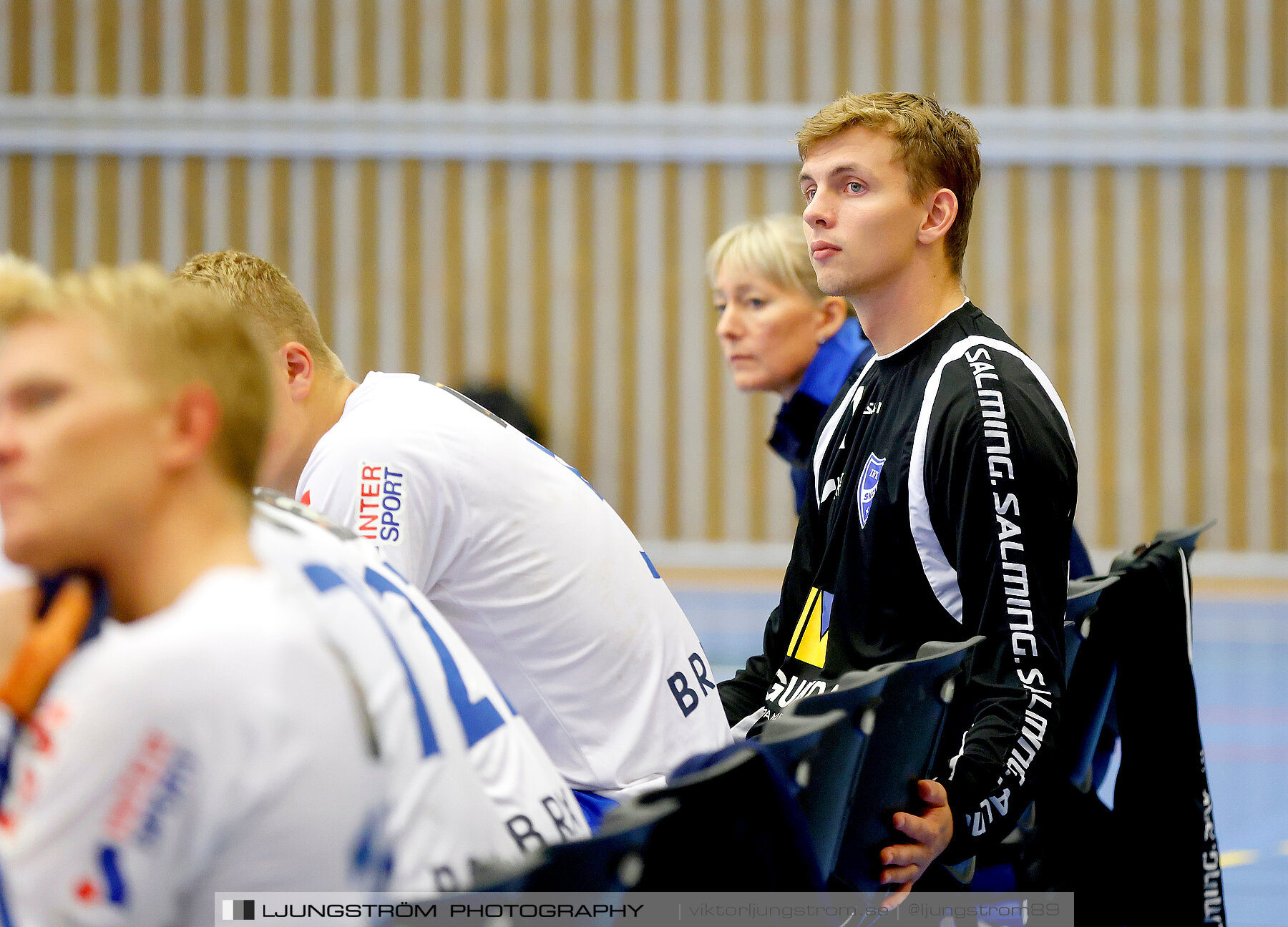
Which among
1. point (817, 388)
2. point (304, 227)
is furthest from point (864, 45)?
point (817, 388)

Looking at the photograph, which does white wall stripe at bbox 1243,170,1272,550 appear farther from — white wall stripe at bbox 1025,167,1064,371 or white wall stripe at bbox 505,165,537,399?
white wall stripe at bbox 505,165,537,399

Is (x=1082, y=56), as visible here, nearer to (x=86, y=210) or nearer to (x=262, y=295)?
(x=86, y=210)

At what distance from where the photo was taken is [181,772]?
34.9 inches

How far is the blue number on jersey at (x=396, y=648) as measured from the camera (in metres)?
1.12

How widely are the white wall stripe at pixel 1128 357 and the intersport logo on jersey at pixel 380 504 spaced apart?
377 inches

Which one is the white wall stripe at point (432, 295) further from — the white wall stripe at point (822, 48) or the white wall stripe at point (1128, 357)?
the white wall stripe at point (1128, 357)

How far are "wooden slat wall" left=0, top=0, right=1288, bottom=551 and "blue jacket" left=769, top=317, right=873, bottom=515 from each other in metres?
6.82

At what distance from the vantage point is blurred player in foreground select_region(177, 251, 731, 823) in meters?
1.99

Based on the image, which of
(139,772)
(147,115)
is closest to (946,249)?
(139,772)

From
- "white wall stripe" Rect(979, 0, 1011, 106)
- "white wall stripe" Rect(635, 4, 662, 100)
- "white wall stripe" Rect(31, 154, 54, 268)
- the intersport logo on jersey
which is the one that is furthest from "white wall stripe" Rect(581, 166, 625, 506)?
the intersport logo on jersey

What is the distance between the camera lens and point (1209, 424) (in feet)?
34.6

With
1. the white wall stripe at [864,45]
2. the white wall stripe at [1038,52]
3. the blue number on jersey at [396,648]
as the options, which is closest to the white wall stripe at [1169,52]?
the white wall stripe at [1038,52]

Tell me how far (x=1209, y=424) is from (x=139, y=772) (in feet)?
35.7

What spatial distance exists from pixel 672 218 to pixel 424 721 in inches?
392
